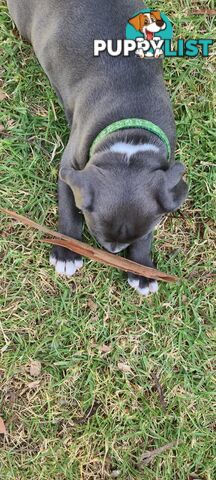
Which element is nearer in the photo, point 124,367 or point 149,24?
point 149,24

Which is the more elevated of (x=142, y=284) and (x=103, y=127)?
(x=103, y=127)

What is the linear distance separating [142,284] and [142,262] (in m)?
0.21

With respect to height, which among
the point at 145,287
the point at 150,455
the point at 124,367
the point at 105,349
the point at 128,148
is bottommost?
the point at 150,455

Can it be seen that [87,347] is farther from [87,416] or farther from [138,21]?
[138,21]

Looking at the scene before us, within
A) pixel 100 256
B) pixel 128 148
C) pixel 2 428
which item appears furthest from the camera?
pixel 2 428

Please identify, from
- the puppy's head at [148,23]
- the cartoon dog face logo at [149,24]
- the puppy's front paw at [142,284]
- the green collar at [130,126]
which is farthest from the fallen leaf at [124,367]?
the puppy's head at [148,23]

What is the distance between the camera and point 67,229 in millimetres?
5824

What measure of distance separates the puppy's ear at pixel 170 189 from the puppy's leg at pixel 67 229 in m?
1.16

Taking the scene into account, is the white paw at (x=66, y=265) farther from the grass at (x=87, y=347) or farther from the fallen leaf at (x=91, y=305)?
the fallen leaf at (x=91, y=305)

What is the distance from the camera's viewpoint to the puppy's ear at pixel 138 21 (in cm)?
535

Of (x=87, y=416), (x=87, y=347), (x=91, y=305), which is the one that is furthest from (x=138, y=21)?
(x=87, y=416)

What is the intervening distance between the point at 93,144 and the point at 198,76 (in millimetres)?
1786

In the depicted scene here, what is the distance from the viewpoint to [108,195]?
4.61 m

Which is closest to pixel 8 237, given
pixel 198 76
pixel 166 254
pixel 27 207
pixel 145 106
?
pixel 27 207
